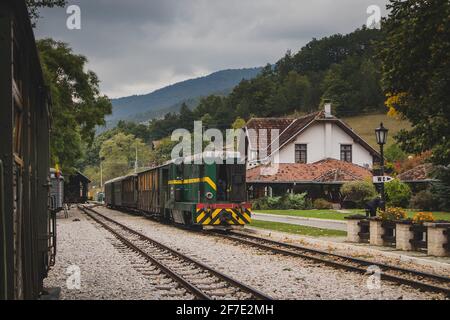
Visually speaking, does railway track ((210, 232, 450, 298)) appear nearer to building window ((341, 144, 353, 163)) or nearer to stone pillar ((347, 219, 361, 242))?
stone pillar ((347, 219, 361, 242))

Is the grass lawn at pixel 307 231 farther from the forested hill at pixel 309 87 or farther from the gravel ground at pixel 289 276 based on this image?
the forested hill at pixel 309 87

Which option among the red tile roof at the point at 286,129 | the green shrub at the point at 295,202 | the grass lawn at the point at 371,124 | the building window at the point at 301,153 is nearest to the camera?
the green shrub at the point at 295,202

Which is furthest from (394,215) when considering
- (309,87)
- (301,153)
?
(309,87)

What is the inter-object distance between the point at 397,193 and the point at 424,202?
242cm

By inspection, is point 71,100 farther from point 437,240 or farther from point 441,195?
point 437,240

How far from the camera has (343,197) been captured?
51.6 meters

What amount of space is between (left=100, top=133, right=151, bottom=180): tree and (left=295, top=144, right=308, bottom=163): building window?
233ft

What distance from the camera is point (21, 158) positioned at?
23.5 ft

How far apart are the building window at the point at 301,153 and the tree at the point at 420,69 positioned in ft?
119

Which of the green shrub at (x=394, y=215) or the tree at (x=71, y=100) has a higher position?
the tree at (x=71, y=100)

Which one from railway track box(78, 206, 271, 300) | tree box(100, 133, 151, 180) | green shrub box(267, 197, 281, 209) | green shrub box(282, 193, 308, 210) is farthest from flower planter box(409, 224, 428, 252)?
tree box(100, 133, 151, 180)

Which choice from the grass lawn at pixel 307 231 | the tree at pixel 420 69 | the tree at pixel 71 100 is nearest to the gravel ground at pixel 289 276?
the grass lawn at pixel 307 231

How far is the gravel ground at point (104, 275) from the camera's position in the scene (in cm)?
1077
